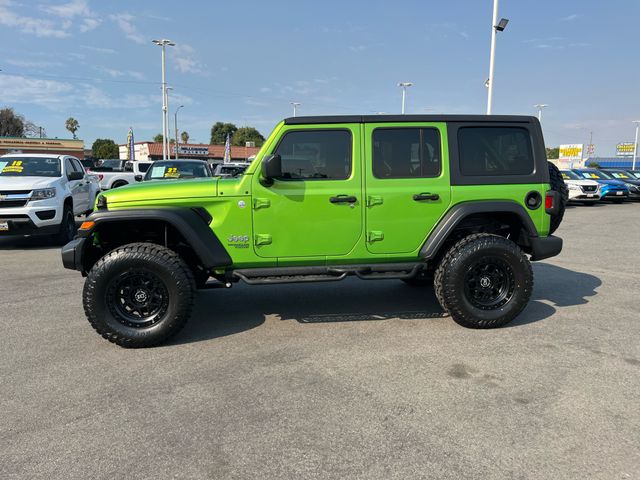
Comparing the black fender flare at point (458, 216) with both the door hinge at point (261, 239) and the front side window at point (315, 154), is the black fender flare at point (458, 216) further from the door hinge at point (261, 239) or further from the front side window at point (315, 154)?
the door hinge at point (261, 239)

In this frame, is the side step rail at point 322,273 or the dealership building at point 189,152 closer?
the side step rail at point 322,273

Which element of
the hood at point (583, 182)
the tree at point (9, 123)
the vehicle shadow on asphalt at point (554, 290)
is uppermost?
the tree at point (9, 123)

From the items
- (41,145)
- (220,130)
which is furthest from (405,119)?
(220,130)

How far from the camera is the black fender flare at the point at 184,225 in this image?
4.00m

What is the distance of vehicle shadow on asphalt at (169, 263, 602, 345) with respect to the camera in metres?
4.77

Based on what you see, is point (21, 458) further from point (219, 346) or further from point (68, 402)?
point (219, 346)

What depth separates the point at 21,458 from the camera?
100 inches

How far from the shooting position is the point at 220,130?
119m

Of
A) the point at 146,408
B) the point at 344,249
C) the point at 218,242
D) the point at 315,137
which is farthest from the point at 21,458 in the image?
the point at 315,137

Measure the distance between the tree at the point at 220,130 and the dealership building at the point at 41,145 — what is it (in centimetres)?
5984

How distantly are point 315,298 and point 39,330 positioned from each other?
9.42 ft

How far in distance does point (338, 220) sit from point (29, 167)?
8.08 meters

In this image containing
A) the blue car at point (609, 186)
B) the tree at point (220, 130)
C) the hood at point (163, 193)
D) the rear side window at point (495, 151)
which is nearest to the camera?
the hood at point (163, 193)

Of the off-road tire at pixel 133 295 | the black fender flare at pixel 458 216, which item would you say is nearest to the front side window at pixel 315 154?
the black fender flare at pixel 458 216
